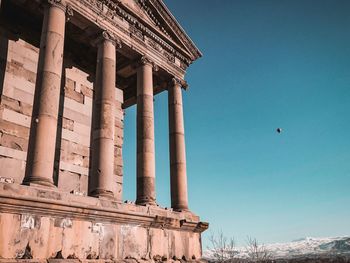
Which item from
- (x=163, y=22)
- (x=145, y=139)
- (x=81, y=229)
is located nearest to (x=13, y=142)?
(x=81, y=229)

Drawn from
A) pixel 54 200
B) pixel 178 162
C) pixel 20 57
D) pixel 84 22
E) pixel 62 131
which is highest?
pixel 84 22

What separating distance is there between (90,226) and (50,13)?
7.45 m

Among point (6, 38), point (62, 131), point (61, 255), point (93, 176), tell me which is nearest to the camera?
point (61, 255)

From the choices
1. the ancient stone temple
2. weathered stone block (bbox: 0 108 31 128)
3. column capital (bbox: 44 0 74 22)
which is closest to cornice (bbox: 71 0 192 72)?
the ancient stone temple

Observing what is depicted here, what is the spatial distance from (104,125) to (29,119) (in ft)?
9.88

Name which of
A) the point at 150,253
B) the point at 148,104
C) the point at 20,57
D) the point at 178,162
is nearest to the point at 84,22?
the point at 20,57

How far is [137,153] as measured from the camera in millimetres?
13781

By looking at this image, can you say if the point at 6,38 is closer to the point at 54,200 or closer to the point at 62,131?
the point at 62,131

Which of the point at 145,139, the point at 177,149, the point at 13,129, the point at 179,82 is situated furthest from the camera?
the point at 179,82

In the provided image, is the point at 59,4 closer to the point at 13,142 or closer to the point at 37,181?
the point at 13,142

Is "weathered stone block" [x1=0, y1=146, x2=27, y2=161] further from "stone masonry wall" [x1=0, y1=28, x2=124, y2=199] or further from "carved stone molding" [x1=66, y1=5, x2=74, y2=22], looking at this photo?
"carved stone molding" [x1=66, y1=5, x2=74, y2=22]

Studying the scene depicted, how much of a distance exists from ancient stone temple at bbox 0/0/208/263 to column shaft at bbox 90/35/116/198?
0.04 m

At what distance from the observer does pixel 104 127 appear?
11844 millimetres

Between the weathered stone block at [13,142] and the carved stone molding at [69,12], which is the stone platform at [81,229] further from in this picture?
the carved stone molding at [69,12]
